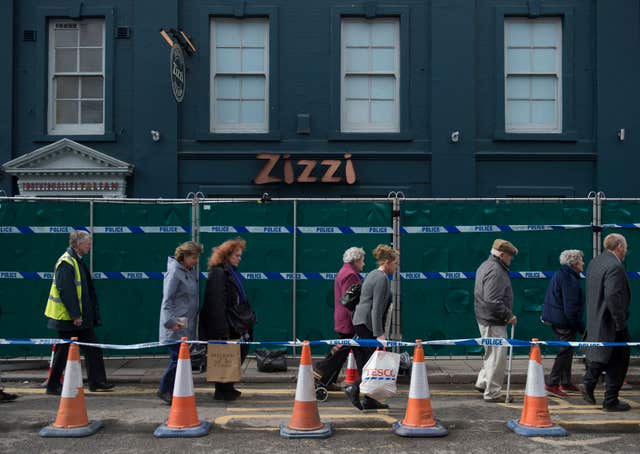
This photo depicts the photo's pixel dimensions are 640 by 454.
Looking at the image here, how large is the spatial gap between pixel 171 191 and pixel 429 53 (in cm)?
597

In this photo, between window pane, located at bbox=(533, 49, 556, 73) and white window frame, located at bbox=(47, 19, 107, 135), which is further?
window pane, located at bbox=(533, 49, 556, 73)

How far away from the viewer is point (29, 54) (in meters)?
14.2

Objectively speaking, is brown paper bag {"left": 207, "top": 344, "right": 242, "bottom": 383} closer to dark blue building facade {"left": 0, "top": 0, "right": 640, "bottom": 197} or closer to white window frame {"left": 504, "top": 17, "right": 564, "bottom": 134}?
dark blue building facade {"left": 0, "top": 0, "right": 640, "bottom": 197}

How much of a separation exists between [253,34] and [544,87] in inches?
241

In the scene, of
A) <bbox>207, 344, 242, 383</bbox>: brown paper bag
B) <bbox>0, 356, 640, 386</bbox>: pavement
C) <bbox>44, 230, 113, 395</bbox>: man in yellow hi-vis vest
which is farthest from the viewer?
<bbox>0, 356, 640, 386</bbox>: pavement

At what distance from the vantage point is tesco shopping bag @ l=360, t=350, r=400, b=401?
698cm

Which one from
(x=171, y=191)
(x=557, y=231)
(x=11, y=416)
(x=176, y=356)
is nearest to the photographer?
(x=11, y=416)

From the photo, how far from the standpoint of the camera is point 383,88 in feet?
47.0

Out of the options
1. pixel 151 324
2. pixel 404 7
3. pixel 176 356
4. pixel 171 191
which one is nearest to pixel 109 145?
pixel 171 191

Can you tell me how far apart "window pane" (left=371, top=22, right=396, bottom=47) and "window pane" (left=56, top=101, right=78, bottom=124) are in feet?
20.8

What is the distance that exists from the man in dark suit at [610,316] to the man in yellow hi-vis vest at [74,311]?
583 centimetres

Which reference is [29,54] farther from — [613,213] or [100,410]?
[613,213]

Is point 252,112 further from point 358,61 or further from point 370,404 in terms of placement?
point 370,404

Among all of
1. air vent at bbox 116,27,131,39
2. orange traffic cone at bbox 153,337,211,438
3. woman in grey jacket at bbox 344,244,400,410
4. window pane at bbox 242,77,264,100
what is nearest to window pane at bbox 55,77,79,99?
air vent at bbox 116,27,131,39
